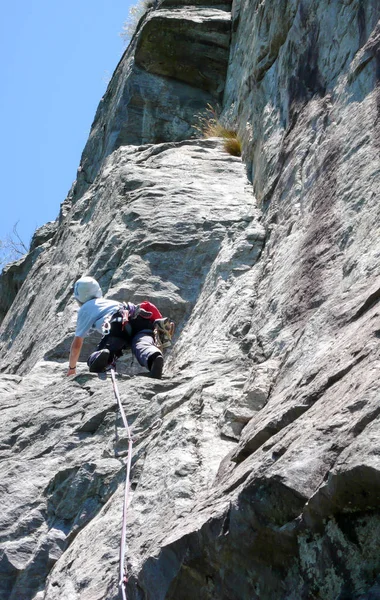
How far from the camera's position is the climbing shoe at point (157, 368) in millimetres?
8727

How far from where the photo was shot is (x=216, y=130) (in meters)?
14.1

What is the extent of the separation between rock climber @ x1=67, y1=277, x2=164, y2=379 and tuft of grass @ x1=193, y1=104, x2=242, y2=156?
398 centimetres

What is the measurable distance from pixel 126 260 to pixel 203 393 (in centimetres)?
427

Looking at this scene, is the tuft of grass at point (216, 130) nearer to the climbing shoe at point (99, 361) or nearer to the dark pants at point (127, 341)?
the dark pants at point (127, 341)

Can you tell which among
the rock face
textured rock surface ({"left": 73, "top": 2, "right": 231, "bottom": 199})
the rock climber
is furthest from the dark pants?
textured rock surface ({"left": 73, "top": 2, "right": 231, "bottom": 199})

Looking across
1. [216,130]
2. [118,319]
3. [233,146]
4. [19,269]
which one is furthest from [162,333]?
[19,269]

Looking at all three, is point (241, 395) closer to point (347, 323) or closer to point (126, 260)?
point (347, 323)

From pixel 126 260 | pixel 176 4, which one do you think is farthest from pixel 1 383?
pixel 176 4

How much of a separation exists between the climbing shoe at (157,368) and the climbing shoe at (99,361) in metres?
0.51

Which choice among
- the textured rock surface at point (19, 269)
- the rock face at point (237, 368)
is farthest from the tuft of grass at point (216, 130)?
the textured rock surface at point (19, 269)

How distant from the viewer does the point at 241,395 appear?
679 cm

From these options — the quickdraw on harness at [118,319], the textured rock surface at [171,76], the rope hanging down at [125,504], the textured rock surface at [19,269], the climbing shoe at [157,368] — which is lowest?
the rope hanging down at [125,504]

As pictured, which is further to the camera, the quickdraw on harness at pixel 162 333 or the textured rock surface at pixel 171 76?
the textured rock surface at pixel 171 76

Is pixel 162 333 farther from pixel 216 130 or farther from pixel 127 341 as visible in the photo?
pixel 216 130
